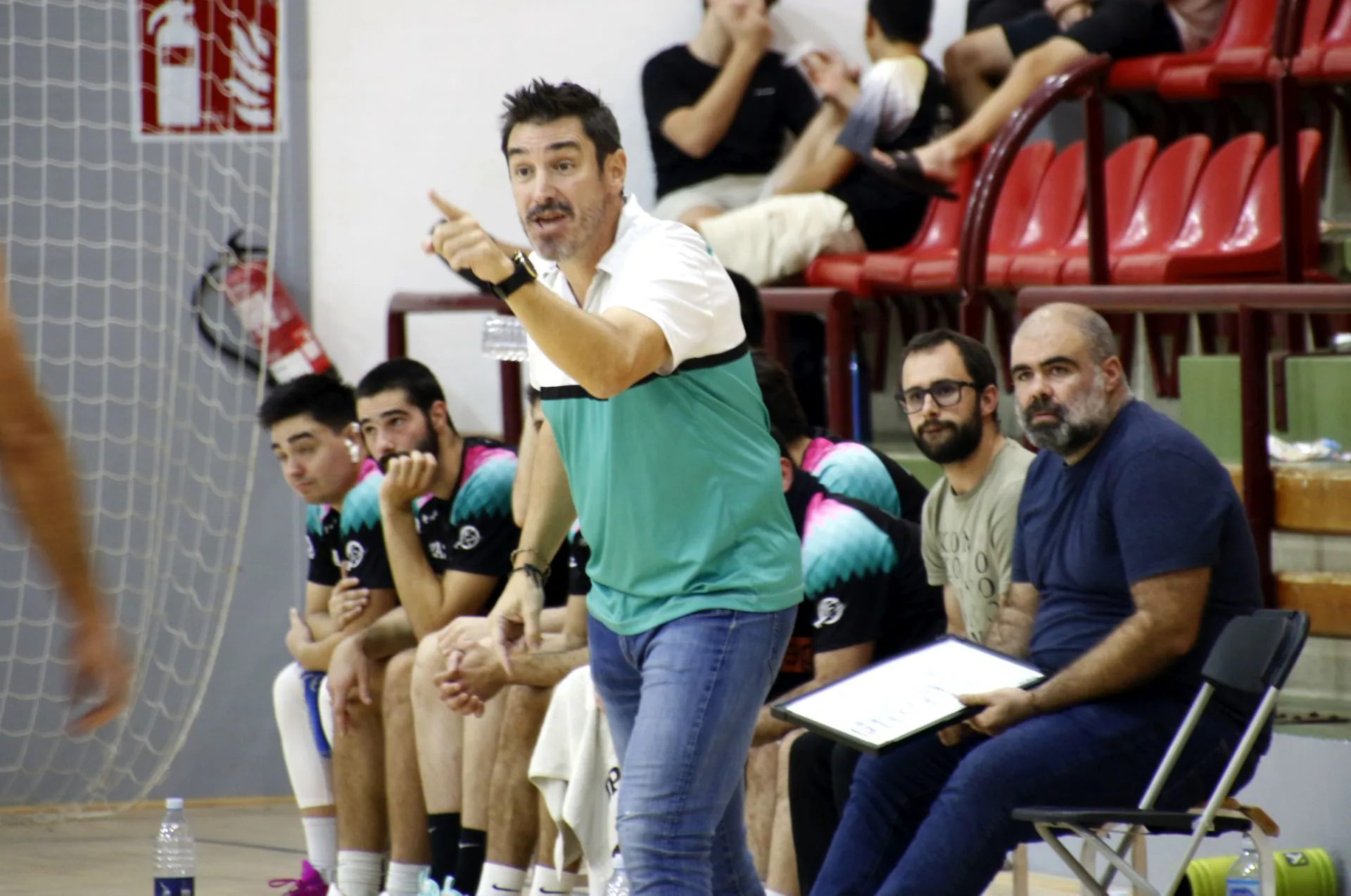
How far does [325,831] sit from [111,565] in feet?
7.50

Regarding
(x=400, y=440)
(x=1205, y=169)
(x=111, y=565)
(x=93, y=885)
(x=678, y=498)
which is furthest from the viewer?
(x=111, y=565)

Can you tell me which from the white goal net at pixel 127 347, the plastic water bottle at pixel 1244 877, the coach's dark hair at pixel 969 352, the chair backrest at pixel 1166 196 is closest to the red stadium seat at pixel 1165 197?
the chair backrest at pixel 1166 196

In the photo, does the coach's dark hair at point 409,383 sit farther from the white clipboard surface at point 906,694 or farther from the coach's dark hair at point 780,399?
the white clipboard surface at point 906,694

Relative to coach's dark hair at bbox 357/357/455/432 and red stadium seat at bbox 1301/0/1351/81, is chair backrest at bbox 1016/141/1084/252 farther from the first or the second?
coach's dark hair at bbox 357/357/455/432

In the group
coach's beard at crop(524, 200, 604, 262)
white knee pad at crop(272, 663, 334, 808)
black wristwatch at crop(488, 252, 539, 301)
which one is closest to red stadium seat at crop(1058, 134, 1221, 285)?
white knee pad at crop(272, 663, 334, 808)

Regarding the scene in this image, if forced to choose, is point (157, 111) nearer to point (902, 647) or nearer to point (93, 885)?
point (93, 885)

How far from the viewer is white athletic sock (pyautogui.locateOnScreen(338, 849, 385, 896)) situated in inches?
190

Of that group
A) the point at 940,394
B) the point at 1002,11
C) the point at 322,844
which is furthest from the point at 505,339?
the point at 1002,11

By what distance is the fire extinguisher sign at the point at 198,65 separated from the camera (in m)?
7.00

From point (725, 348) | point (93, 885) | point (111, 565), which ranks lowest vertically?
point (93, 885)

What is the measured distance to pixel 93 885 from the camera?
5.31 metres

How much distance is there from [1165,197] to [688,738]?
368 cm

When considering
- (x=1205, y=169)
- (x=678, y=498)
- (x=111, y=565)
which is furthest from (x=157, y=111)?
(x=678, y=498)

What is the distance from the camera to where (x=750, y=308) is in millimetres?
4438
